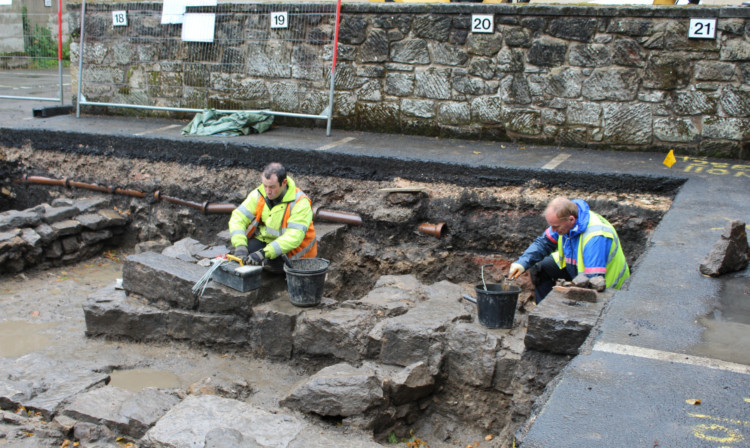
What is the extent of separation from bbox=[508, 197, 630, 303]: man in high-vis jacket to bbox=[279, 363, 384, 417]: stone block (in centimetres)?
155

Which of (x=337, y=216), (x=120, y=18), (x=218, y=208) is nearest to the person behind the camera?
(x=337, y=216)

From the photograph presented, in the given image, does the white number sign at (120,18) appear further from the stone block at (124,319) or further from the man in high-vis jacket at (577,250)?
the man in high-vis jacket at (577,250)

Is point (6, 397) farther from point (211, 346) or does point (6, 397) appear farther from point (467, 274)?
point (467, 274)

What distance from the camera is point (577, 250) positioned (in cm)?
506

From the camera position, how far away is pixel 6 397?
4500 millimetres

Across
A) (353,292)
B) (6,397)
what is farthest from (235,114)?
(6,397)

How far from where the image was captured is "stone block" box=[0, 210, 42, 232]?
7.78m

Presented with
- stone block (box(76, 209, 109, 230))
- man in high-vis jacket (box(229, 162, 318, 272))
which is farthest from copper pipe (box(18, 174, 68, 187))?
man in high-vis jacket (box(229, 162, 318, 272))

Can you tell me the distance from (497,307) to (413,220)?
2312 mm

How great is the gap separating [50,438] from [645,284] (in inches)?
155

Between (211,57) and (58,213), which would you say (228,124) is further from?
(58,213)

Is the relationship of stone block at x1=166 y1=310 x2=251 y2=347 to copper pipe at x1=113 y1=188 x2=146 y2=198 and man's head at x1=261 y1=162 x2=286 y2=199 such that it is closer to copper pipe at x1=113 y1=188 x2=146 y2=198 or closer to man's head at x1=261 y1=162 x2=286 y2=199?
man's head at x1=261 y1=162 x2=286 y2=199

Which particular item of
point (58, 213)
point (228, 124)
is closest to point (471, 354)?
point (228, 124)

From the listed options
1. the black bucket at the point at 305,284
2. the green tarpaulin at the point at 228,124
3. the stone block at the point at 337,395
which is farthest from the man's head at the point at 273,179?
the green tarpaulin at the point at 228,124
